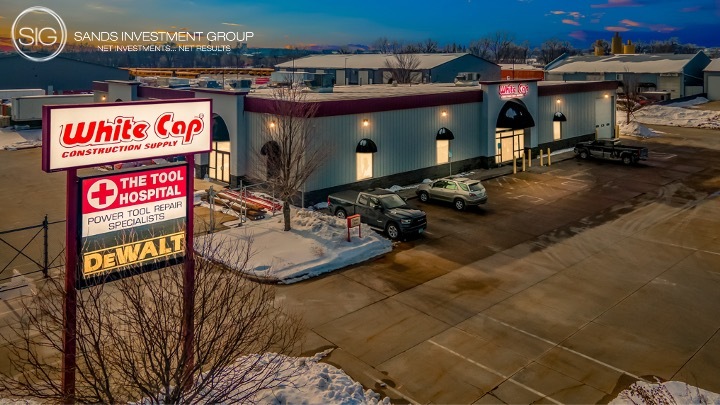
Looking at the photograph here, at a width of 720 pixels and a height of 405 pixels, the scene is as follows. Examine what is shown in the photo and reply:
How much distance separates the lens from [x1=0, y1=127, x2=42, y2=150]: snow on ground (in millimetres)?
51688

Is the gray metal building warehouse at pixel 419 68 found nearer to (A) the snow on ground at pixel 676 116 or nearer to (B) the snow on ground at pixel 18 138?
(A) the snow on ground at pixel 676 116

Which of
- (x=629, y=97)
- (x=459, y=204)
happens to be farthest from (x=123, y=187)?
(x=629, y=97)

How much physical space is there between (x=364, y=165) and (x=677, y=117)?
55.2 meters

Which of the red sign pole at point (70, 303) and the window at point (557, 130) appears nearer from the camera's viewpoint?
the red sign pole at point (70, 303)

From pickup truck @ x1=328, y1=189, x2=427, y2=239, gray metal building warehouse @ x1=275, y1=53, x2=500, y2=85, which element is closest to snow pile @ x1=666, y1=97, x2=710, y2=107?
gray metal building warehouse @ x1=275, y1=53, x2=500, y2=85

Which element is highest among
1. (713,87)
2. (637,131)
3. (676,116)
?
(713,87)

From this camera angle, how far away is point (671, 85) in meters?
85.5

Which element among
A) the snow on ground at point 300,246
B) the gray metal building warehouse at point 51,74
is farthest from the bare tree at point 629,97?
the gray metal building warehouse at point 51,74

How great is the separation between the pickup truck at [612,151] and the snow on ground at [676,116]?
25.4 metres

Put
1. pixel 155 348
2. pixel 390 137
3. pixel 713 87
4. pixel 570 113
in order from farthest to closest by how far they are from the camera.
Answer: pixel 713 87, pixel 570 113, pixel 390 137, pixel 155 348

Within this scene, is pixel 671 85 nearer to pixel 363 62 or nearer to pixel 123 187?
pixel 363 62

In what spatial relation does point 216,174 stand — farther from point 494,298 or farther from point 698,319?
point 698,319

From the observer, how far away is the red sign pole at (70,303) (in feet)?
29.3

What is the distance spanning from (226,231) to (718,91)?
85891 millimetres
